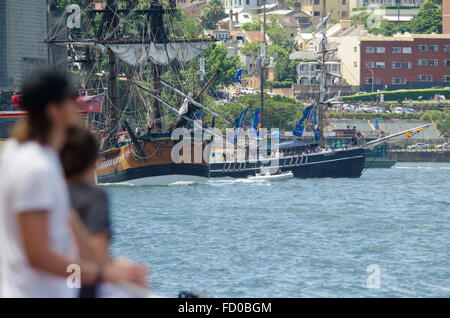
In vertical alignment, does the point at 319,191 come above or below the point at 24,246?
below

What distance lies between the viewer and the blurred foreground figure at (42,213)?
4785 millimetres

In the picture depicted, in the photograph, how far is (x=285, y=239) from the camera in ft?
105

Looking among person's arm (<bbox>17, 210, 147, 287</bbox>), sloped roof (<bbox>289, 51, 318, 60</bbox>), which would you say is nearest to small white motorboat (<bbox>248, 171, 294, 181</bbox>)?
person's arm (<bbox>17, 210, 147, 287</bbox>)

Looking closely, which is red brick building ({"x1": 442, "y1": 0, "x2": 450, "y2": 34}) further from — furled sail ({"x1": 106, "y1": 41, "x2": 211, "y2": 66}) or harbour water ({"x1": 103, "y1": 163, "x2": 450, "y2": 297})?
harbour water ({"x1": 103, "y1": 163, "x2": 450, "y2": 297})

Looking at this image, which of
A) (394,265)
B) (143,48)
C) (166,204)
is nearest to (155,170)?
(143,48)

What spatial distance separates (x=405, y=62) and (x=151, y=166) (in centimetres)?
7654

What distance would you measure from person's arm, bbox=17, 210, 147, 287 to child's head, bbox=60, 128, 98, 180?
1.86ft

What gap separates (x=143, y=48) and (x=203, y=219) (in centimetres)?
2363

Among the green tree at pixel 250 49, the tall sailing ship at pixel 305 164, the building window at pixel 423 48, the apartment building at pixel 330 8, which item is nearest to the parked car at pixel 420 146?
the building window at pixel 423 48

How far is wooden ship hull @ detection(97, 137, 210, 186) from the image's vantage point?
55688mm

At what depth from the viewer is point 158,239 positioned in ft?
104

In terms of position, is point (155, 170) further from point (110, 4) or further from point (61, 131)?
point (61, 131)
